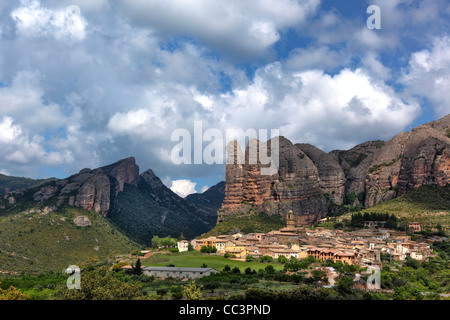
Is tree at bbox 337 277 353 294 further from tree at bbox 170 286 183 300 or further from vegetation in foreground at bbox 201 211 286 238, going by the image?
vegetation in foreground at bbox 201 211 286 238

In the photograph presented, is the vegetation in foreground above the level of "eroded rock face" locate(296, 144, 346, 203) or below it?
below

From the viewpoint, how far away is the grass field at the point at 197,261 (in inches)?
3132

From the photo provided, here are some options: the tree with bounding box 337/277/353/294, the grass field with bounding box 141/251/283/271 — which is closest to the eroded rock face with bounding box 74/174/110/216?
the grass field with bounding box 141/251/283/271

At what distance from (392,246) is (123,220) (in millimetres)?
122561

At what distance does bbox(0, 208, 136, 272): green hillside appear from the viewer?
115 m

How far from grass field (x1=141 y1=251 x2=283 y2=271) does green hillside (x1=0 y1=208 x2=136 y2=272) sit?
27.4m

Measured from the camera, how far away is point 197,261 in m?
85.0

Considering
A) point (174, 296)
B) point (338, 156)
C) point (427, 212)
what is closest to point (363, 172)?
point (338, 156)

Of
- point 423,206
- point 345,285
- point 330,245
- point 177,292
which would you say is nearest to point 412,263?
point 330,245

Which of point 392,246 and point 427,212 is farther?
point 427,212

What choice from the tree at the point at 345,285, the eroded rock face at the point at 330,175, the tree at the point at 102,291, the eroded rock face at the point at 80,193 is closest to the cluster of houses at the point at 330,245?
the tree at the point at 345,285

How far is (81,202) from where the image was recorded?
16612cm

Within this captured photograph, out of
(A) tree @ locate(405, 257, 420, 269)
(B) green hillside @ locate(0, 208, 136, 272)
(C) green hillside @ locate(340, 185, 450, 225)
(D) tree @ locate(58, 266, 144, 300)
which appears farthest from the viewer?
(B) green hillside @ locate(0, 208, 136, 272)

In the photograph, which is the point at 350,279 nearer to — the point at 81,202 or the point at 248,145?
the point at 248,145
